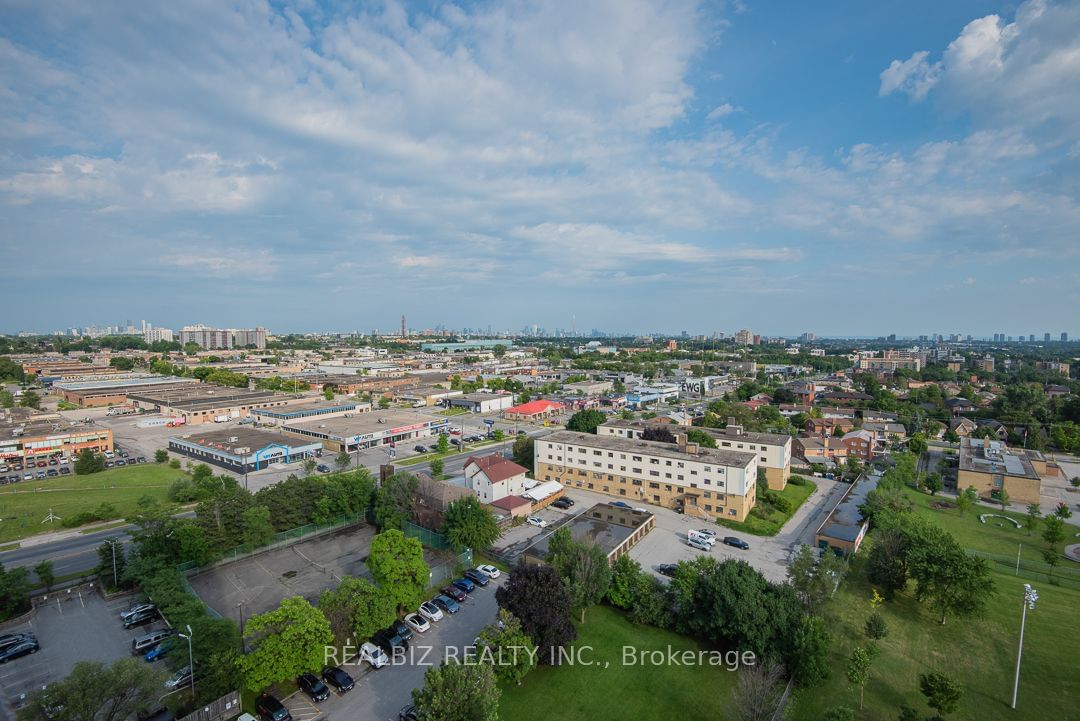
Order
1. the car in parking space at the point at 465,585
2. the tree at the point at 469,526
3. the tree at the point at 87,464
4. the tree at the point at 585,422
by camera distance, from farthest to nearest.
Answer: the tree at the point at 585,422 → the tree at the point at 87,464 → the tree at the point at 469,526 → the car in parking space at the point at 465,585

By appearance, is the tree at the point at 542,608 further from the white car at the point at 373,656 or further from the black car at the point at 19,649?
the black car at the point at 19,649

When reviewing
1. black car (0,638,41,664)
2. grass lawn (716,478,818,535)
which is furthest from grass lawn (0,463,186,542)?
grass lawn (716,478,818,535)

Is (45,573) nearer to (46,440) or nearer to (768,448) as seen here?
(46,440)

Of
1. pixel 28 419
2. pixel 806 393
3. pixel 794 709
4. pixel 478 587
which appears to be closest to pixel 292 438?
pixel 28 419

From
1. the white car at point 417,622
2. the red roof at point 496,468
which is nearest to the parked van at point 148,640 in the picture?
the white car at point 417,622

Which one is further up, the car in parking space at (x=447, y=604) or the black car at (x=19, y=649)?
the black car at (x=19, y=649)

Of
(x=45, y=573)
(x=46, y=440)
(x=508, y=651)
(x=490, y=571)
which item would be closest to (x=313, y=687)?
(x=508, y=651)

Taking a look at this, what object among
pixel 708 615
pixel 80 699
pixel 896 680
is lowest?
pixel 896 680

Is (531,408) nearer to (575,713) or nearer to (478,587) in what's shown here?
(478,587)
